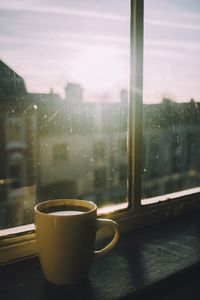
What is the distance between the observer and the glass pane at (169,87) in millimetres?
1038

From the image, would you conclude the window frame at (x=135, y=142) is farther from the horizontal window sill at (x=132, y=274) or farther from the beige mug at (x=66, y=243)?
the beige mug at (x=66, y=243)

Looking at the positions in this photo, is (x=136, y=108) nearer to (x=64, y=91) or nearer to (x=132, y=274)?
(x=64, y=91)

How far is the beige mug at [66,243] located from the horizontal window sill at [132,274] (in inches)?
1.5

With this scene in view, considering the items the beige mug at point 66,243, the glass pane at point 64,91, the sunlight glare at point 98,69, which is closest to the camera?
the beige mug at point 66,243

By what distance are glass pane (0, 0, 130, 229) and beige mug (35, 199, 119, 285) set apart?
26 centimetres

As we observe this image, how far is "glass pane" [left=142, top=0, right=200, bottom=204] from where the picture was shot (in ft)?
3.41

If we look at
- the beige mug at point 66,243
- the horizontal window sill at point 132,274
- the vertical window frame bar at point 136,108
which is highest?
the vertical window frame bar at point 136,108

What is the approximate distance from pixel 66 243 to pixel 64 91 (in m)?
0.54

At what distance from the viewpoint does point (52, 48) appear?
1.01 meters

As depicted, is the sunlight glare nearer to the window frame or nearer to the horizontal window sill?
the window frame

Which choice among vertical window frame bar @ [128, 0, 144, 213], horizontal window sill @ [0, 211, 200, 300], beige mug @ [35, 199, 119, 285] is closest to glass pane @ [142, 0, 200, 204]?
vertical window frame bar @ [128, 0, 144, 213]

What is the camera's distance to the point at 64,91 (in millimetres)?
988

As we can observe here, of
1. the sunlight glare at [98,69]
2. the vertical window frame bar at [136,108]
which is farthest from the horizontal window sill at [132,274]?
the sunlight glare at [98,69]

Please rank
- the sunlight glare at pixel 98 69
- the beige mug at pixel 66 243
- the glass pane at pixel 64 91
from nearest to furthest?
the beige mug at pixel 66 243, the glass pane at pixel 64 91, the sunlight glare at pixel 98 69
